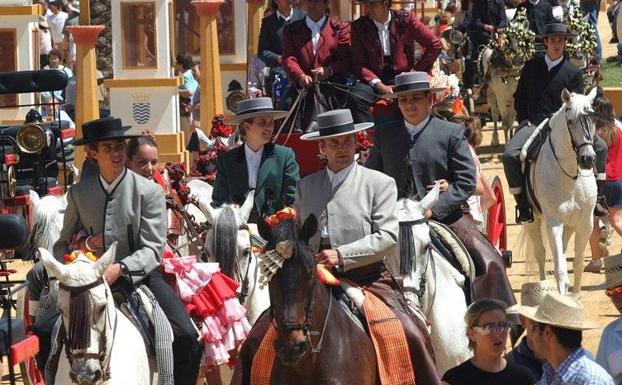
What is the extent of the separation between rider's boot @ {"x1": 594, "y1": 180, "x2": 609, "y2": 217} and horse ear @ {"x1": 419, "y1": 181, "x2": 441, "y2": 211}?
21.8ft

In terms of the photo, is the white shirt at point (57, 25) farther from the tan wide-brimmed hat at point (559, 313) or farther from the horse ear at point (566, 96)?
the tan wide-brimmed hat at point (559, 313)

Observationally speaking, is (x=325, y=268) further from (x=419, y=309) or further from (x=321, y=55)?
(x=321, y=55)

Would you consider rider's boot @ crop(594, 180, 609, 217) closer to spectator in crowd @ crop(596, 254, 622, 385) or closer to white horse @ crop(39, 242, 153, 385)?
white horse @ crop(39, 242, 153, 385)

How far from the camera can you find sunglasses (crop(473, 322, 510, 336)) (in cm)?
948

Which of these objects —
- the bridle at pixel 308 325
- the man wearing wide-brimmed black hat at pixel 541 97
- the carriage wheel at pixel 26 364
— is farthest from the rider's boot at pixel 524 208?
the bridle at pixel 308 325

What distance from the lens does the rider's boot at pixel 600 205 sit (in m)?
19.5

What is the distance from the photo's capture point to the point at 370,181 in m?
11.5

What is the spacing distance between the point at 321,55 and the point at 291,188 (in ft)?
8.48

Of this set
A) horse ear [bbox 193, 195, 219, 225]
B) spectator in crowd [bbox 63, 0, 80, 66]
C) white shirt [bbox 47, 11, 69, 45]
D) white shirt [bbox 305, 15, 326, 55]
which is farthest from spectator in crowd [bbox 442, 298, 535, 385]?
white shirt [bbox 47, 11, 69, 45]

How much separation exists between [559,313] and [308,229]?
1.95 metres

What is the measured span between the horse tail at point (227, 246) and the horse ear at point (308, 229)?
3.09 meters

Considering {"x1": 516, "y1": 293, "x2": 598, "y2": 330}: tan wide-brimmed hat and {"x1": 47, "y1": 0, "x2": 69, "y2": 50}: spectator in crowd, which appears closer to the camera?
{"x1": 516, "y1": 293, "x2": 598, "y2": 330}: tan wide-brimmed hat

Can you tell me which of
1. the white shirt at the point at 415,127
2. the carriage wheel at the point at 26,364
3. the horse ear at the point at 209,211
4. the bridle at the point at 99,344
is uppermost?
the white shirt at the point at 415,127

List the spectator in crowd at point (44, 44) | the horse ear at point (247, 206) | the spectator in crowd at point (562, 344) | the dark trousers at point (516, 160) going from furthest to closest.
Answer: the spectator in crowd at point (44, 44)
the dark trousers at point (516, 160)
the horse ear at point (247, 206)
the spectator in crowd at point (562, 344)
